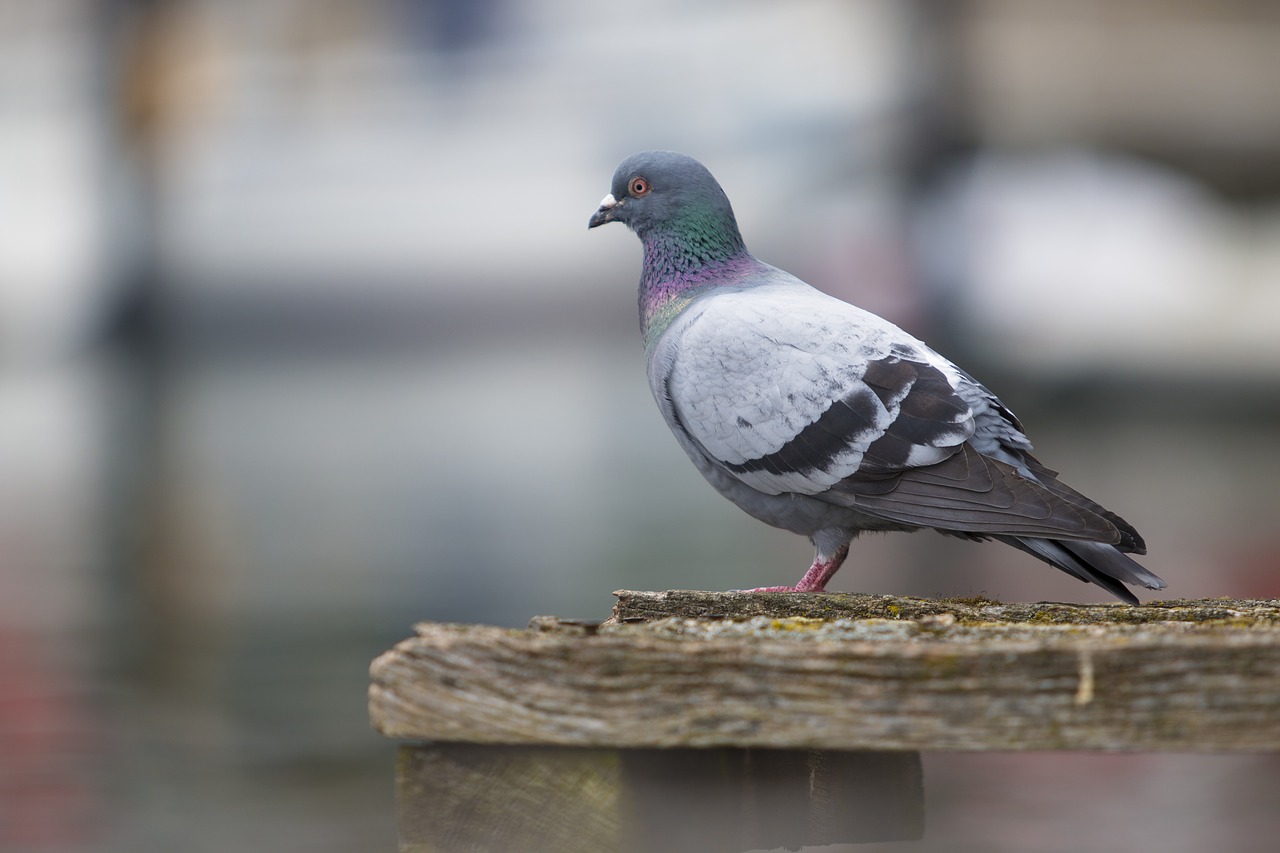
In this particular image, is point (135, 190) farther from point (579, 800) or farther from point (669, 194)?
point (579, 800)

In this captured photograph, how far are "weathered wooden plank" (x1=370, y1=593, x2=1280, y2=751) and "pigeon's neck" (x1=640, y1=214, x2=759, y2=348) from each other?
2267 mm

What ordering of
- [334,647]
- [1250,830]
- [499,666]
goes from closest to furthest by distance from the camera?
[499,666] < [1250,830] < [334,647]

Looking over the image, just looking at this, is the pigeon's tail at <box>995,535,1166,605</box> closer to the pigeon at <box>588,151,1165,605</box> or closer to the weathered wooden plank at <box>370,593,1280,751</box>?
the pigeon at <box>588,151,1165,605</box>

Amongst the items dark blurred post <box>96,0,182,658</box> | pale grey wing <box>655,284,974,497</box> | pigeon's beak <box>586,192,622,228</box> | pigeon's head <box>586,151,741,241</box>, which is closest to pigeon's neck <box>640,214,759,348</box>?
pigeon's head <box>586,151,741,241</box>

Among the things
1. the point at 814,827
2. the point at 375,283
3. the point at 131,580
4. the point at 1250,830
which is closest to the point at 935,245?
the point at 375,283

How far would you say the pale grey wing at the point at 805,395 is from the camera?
369cm

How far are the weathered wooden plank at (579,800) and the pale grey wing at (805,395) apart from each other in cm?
160

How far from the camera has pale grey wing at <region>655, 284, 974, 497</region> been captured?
369cm

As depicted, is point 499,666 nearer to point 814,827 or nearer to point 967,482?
point 814,827

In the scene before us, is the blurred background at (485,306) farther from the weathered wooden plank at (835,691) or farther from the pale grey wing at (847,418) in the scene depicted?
the weathered wooden plank at (835,691)

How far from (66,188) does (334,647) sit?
1757 cm

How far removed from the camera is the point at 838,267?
2050 cm

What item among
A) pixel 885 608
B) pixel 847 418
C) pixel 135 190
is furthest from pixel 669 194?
pixel 135 190

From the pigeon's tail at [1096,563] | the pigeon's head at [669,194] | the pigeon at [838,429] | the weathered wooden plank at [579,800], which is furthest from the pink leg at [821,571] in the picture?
the weathered wooden plank at [579,800]
